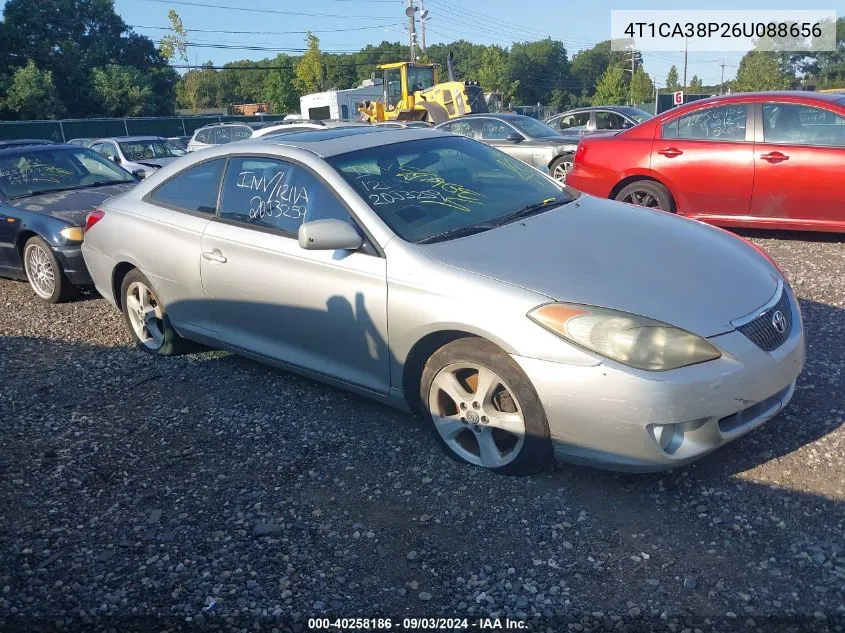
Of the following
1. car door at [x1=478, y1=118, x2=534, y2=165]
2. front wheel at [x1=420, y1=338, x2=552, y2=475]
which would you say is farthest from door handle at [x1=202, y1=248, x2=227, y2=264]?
car door at [x1=478, y1=118, x2=534, y2=165]

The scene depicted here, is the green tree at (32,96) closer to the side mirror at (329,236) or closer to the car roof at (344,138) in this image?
the car roof at (344,138)

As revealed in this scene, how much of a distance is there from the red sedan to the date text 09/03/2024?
231 inches

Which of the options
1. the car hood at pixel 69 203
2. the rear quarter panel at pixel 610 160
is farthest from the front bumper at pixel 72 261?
the rear quarter panel at pixel 610 160

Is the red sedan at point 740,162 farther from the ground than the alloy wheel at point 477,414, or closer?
farther from the ground

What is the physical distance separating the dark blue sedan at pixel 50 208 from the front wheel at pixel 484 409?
4936 mm

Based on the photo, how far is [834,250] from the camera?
704cm

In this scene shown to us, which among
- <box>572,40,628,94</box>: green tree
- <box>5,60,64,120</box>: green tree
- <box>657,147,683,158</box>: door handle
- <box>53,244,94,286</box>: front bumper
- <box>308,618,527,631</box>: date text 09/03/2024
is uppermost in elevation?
<box>572,40,628,94</box>: green tree

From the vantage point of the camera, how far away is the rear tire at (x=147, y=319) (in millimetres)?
5328

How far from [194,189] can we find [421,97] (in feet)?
65.9

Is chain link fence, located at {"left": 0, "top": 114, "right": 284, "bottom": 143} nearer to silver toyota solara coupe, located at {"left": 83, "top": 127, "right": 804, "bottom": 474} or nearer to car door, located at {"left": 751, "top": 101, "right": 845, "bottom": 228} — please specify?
silver toyota solara coupe, located at {"left": 83, "top": 127, "right": 804, "bottom": 474}

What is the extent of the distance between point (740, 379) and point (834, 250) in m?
4.82

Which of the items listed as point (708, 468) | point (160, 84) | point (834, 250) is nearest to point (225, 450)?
point (708, 468)

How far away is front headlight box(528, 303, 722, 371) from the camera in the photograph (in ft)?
10.00

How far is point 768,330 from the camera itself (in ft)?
10.9
